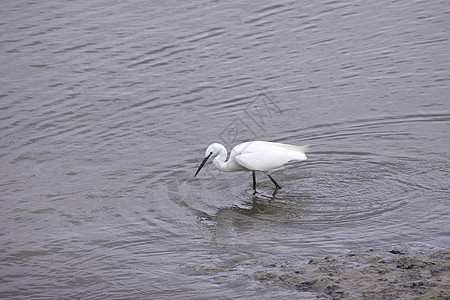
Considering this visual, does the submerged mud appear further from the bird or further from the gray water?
the bird

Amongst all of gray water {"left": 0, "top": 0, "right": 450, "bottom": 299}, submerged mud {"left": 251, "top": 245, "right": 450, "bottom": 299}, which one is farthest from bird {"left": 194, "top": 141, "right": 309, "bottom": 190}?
submerged mud {"left": 251, "top": 245, "right": 450, "bottom": 299}

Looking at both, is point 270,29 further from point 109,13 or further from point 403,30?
point 109,13

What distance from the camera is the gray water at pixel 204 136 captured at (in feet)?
19.7

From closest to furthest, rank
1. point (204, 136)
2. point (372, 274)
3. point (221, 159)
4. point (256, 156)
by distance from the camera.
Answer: point (372, 274)
point (256, 156)
point (221, 159)
point (204, 136)

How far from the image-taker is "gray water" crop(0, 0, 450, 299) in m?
6.00

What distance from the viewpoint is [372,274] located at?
191 inches

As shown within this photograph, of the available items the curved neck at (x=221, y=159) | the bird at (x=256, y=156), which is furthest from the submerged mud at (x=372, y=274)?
the curved neck at (x=221, y=159)

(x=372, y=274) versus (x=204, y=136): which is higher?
(x=204, y=136)

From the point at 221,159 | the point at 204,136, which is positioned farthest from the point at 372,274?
the point at 204,136

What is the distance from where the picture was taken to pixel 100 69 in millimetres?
11430

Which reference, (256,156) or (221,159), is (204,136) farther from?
(256,156)

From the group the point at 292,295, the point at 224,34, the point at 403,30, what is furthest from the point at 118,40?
the point at 292,295

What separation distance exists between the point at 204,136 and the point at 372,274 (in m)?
4.59

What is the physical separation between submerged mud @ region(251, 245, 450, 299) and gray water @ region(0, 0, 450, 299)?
0.24 m
